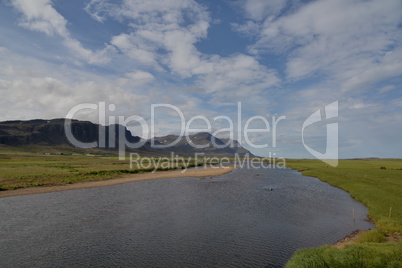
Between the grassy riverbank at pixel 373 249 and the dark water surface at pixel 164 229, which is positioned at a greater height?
the grassy riverbank at pixel 373 249

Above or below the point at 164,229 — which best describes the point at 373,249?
above

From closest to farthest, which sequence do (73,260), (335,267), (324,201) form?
(335,267)
(73,260)
(324,201)

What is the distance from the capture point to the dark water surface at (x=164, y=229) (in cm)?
2250

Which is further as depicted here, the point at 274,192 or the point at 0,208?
the point at 274,192

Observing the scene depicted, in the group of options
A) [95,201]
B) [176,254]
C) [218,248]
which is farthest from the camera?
[95,201]

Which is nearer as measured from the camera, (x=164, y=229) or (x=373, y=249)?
(x=373, y=249)

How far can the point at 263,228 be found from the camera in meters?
31.1

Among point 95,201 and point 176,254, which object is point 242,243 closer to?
point 176,254

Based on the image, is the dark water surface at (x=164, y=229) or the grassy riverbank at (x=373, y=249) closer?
the grassy riverbank at (x=373, y=249)

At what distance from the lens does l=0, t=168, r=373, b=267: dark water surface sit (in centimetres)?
2250

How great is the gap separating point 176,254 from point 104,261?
22.2ft

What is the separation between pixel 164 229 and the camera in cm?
2998

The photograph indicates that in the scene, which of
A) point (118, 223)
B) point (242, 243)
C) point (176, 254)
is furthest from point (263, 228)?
point (118, 223)

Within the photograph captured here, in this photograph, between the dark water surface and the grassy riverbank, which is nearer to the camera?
the grassy riverbank
